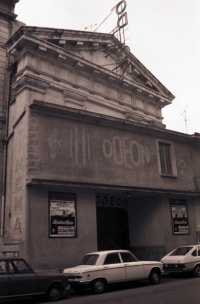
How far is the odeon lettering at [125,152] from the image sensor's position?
1837cm

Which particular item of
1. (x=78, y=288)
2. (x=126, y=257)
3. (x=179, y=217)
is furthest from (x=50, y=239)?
(x=179, y=217)

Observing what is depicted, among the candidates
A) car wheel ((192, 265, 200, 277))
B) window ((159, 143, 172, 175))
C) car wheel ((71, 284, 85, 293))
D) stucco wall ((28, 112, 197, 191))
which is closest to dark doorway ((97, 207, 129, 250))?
stucco wall ((28, 112, 197, 191))

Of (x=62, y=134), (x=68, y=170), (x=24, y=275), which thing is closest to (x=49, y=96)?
(x=62, y=134)

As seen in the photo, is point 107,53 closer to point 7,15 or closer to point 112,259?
point 7,15

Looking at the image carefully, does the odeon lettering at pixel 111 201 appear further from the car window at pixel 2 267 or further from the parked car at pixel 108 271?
the car window at pixel 2 267

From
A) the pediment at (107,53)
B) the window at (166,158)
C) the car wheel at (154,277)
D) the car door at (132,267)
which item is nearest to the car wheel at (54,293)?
the car door at (132,267)

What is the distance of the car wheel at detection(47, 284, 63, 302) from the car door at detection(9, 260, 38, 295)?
0.55 meters

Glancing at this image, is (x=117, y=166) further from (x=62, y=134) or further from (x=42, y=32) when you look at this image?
(x=42, y=32)

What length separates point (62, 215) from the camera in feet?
51.6

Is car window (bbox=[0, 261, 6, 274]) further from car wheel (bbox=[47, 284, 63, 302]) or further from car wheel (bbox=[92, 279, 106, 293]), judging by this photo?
car wheel (bbox=[92, 279, 106, 293])

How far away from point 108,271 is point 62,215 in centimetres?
421

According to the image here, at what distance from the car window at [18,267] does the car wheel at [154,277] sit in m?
4.91

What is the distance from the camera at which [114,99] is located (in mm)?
24172

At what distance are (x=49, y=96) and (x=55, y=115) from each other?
403cm
